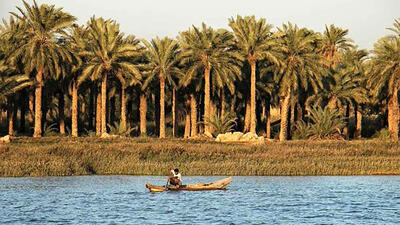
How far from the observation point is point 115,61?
73.6 metres

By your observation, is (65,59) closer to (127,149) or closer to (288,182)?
(127,149)

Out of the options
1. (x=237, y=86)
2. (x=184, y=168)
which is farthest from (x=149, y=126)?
(x=184, y=168)

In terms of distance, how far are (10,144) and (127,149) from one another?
10.7 m

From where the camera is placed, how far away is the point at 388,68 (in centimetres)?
7425

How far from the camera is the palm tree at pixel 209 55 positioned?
7419cm

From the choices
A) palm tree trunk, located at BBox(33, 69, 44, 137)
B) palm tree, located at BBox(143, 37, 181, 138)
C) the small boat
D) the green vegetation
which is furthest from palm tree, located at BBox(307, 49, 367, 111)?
the small boat

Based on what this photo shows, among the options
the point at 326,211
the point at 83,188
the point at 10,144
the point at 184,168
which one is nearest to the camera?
the point at 326,211

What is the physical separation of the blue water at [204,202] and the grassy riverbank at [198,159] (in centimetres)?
212

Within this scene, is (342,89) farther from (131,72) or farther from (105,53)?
(105,53)

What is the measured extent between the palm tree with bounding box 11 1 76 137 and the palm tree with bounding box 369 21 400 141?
102 ft

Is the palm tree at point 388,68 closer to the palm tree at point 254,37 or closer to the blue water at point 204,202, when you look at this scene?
the palm tree at point 254,37

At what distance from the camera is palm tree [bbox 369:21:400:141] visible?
244ft

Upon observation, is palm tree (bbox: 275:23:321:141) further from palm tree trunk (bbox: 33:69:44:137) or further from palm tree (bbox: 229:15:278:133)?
palm tree trunk (bbox: 33:69:44:137)

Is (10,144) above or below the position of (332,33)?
below
